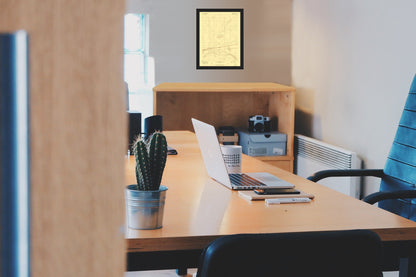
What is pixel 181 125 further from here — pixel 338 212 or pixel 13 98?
pixel 13 98

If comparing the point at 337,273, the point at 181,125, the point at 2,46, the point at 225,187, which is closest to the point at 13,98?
the point at 2,46

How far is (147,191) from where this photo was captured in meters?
1.30

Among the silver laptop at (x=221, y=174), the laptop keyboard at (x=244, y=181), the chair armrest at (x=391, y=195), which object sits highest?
the silver laptop at (x=221, y=174)

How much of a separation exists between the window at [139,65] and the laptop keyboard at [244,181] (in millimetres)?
3137

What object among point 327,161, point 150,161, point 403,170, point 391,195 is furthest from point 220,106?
point 150,161

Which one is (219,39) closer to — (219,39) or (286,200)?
(219,39)

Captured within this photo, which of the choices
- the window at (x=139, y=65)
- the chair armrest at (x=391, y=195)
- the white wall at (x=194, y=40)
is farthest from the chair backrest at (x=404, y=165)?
the window at (x=139, y=65)

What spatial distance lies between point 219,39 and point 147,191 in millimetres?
3828

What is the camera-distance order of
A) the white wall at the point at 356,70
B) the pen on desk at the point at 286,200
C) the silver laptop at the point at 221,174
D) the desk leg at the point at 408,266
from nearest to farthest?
the desk leg at the point at 408,266 → the pen on desk at the point at 286,200 → the silver laptop at the point at 221,174 → the white wall at the point at 356,70

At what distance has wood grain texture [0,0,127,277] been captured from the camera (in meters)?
0.21

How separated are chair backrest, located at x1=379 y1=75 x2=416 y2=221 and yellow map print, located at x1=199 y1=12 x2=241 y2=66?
9.46 ft

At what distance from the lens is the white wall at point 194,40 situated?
4910 mm

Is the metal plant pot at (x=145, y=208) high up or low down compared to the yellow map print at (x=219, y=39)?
down

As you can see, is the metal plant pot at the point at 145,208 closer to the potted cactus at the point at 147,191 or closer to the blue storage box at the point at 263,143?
the potted cactus at the point at 147,191
